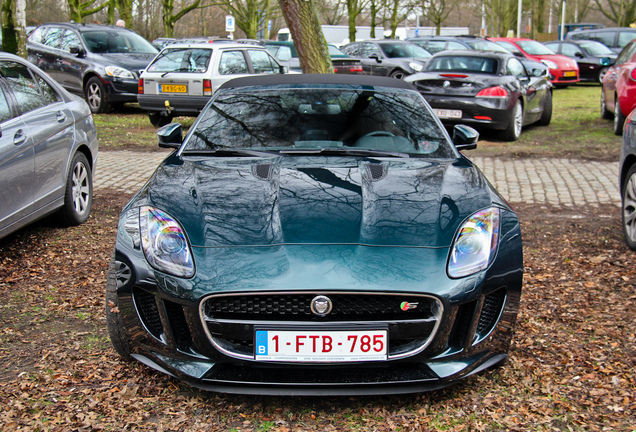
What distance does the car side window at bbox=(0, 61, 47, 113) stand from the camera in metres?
5.35

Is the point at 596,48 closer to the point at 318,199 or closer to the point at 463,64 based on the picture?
the point at 463,64

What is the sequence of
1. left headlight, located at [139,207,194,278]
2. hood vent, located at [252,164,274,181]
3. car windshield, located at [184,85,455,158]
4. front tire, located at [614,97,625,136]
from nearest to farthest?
left headlight, located at [139,207,194,278] → hood vent, located at [252,164,274,181] → car windshield, located at [184,85,455,158] → front tire, located at [614,97,625,136]

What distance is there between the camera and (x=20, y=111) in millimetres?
5273

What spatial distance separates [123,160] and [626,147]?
677 cm

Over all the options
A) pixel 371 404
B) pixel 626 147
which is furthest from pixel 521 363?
pixel 626 147

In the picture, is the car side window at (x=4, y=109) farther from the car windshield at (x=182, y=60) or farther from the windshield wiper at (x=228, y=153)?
the car windshield at (x=182, y=60)

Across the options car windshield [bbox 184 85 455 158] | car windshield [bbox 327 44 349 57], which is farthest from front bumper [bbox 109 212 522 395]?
car windshield [bbox 327 44 349 57]

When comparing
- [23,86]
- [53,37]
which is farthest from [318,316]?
[53,37]

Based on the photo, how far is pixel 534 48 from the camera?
24.0m

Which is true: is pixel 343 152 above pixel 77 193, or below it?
above

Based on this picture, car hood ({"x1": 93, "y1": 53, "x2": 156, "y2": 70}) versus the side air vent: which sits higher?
car hood ({"x1": 93, "y1": 53, "x2": 156, "y2": 70})

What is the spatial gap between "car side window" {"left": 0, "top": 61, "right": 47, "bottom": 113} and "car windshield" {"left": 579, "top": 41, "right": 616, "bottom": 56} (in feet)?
77.8

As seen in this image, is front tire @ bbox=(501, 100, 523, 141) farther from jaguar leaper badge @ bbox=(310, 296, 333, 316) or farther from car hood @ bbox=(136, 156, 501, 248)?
jaguar leaper badge @ bbox=(310, 296, 333, 316)

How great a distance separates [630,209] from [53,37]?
1397 centimetres
